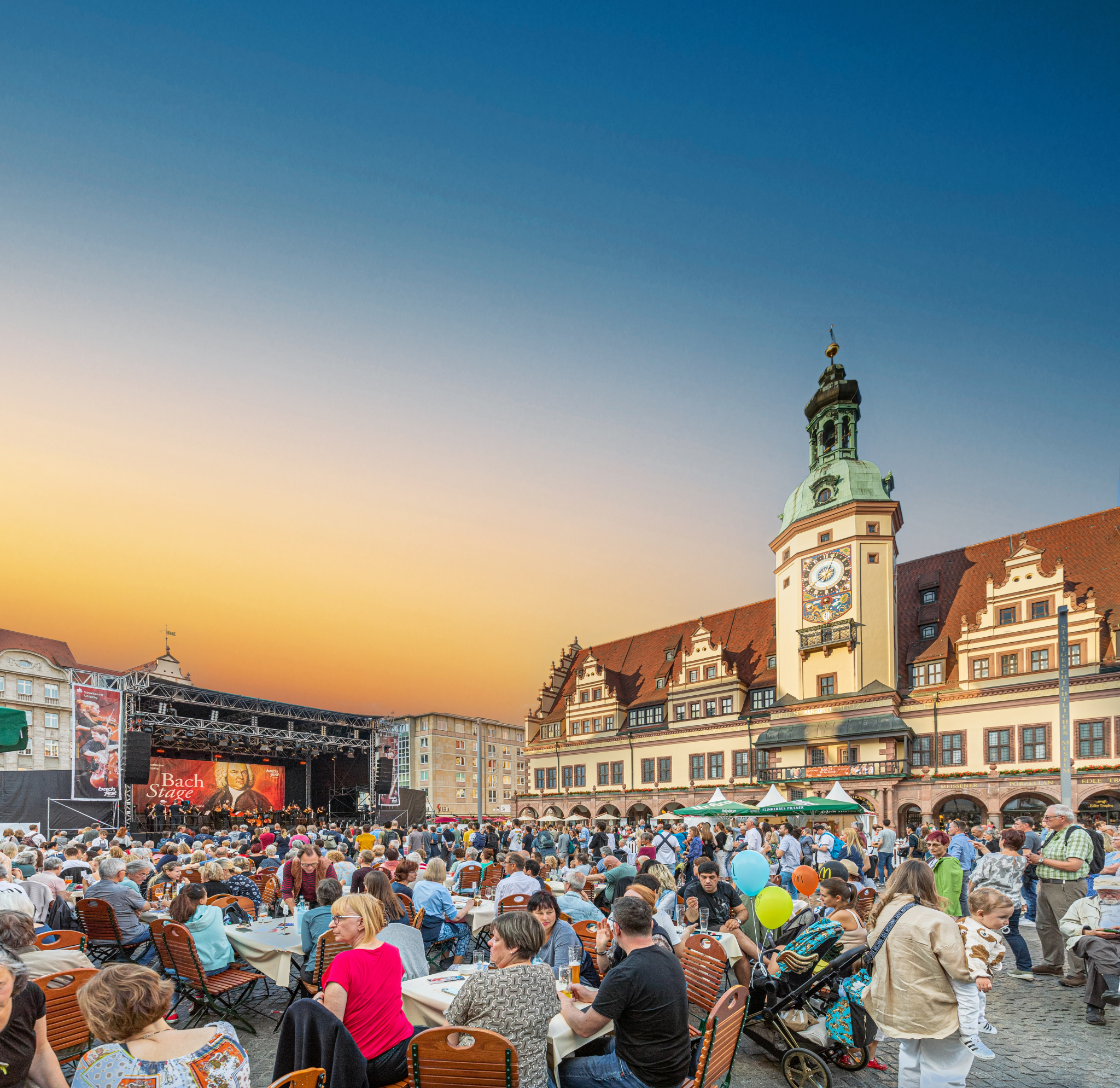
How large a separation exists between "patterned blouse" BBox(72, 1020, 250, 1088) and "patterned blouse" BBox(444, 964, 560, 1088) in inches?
53.0

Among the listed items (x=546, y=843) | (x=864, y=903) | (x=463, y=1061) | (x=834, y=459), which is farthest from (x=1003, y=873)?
(x=834, y=459)

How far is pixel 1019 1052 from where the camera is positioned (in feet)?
24.8

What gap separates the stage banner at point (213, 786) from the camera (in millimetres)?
39938

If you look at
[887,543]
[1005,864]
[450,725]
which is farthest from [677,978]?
[450,725]

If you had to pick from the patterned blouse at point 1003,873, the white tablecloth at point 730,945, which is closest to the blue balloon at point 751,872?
the white tablecloth at point 730,945

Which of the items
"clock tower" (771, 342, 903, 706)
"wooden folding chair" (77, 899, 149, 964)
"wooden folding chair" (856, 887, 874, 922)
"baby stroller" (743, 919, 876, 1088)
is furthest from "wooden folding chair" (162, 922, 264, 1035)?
"clock tower" (771, 342, 903, 706)

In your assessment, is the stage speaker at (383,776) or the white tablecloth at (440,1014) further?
the stage speaker at (383,776)

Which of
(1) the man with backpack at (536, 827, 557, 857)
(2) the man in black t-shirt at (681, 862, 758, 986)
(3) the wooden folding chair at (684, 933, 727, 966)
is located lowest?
(1) the man with backpack at (536, 827, 557, 857)

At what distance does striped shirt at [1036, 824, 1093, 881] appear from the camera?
10.3 m

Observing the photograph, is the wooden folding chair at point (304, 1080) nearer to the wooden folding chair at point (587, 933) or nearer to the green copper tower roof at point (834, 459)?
the wooden folding chair at point (587, 933)

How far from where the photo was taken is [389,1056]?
499 centimetres

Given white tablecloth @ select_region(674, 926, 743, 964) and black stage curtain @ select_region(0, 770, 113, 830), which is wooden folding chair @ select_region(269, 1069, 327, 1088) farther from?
black stage curtain @ select_region(0, 770, 113, 830)

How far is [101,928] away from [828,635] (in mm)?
34517

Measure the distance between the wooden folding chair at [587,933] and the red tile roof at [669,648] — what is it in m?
36.3
